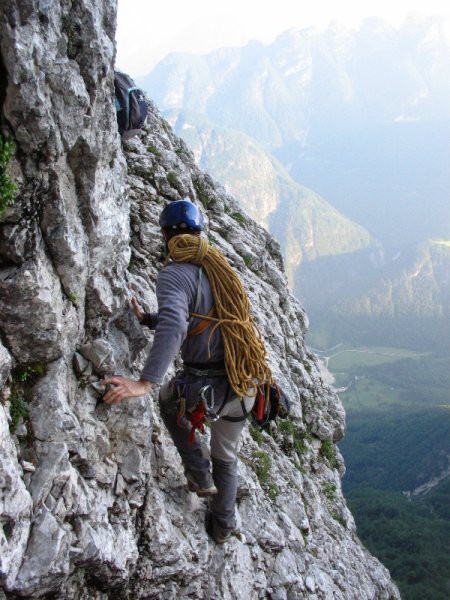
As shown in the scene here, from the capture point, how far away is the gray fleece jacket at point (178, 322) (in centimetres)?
566

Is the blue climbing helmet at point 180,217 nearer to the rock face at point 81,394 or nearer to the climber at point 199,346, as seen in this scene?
the climber at point 199,346

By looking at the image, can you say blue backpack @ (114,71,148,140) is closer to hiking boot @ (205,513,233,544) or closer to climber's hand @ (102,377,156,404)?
climber's hand @ (102,377,156,404)

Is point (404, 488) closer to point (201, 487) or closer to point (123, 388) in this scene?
point (201, 487)

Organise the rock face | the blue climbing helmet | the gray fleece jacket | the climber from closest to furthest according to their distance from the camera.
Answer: the rock face → the gray fleece jacket → the climber → the blue climbing helmet

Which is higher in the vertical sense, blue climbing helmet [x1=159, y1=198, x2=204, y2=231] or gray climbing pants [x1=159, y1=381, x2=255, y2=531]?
blue climbing helmet [x1=159, y1=198, x2=204, y2=231]

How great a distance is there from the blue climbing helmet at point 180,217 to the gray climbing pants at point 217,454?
2.27 m

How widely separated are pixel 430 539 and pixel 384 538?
8289 mm

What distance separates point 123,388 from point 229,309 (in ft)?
5.60

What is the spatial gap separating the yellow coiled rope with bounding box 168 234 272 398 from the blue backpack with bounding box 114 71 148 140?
10.7 ft

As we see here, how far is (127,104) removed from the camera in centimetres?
837

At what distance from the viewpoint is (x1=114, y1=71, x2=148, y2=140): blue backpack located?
8242 millimetres

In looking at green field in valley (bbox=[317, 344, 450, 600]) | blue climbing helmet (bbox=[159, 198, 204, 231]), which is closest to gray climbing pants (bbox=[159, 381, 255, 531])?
blue climbing helmet (bbox=[159, 198, 204, 231])

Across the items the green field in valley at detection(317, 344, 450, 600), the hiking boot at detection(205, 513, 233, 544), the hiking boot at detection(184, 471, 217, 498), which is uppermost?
the hiking boot at detection(184, 471, 217, 498)

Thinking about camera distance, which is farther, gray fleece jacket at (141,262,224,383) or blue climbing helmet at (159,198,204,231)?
blue climbing helmet at (159,198,204,231)
